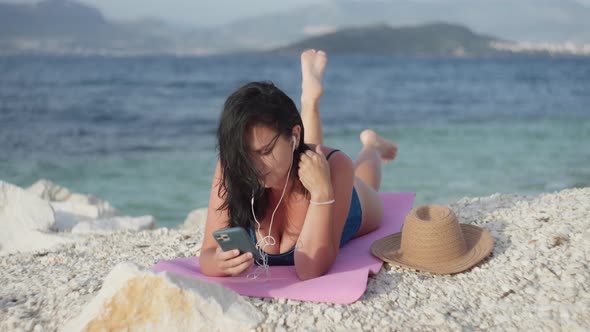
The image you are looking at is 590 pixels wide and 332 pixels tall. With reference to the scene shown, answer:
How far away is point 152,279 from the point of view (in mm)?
2818

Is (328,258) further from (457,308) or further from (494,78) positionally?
(494,78)

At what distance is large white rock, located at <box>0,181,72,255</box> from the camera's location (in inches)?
208

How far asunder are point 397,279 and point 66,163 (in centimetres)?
947

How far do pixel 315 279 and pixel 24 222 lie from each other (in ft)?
10.9

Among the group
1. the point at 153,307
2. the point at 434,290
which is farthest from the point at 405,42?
the point at 153,307

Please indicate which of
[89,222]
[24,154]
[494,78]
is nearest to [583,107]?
[494,78]

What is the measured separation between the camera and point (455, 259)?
3.63m

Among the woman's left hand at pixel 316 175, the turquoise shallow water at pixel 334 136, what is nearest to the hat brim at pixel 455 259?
the woman's left hand at pixel 316 175

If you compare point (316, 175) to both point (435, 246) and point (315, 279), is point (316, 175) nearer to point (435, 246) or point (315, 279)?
point (315, 279)

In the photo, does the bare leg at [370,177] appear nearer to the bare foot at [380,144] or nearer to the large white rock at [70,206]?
the bare foot at [380,144]

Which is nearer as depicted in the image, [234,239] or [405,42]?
[234,239]

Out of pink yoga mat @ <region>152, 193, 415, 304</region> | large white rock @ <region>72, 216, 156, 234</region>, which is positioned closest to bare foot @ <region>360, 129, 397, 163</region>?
pink yoga mat @ <region>152, 193, 415, 304</region>

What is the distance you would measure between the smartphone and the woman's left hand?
46cm

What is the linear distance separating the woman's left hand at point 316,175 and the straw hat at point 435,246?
1.99 feet
